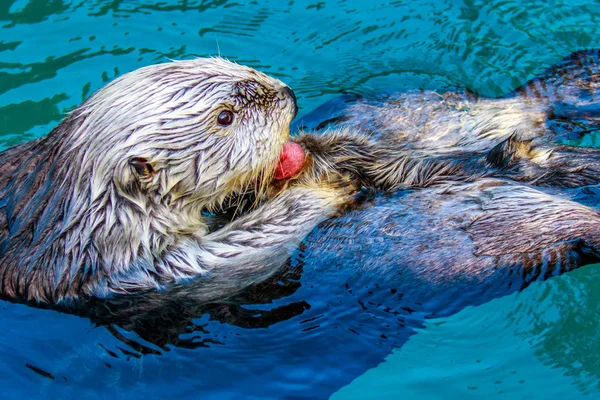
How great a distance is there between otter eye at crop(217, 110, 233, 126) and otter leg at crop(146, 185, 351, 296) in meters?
0.48

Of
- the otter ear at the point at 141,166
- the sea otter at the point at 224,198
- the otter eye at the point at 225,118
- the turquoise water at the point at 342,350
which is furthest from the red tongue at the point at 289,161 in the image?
the otter ear at the point at 141,166

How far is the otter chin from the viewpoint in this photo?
319cm

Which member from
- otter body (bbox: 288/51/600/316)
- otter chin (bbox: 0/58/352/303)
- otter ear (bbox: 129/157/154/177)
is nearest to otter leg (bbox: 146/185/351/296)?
otter chin (bbox: 0/58/352/303)

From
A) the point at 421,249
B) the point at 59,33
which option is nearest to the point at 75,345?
the point at 421,249

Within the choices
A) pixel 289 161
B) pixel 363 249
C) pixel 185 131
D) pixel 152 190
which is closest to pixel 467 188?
pixel 363 249

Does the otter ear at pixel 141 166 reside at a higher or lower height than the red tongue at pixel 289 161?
higher

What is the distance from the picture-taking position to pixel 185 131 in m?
3.24

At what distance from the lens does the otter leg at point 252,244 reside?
132 inches

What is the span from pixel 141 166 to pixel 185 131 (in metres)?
0.26

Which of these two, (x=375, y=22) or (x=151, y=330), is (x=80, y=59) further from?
(x=151, y=330)

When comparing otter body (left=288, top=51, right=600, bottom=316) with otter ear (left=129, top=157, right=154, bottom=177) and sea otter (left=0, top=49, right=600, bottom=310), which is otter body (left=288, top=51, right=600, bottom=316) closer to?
sea otter (left=0, top=49, right=600, bottom=310)

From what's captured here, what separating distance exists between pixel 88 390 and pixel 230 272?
0.84 m

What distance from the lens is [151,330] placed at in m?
3.40

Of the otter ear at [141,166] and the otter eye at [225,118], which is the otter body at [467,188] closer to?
the otter eye at [225,118]
